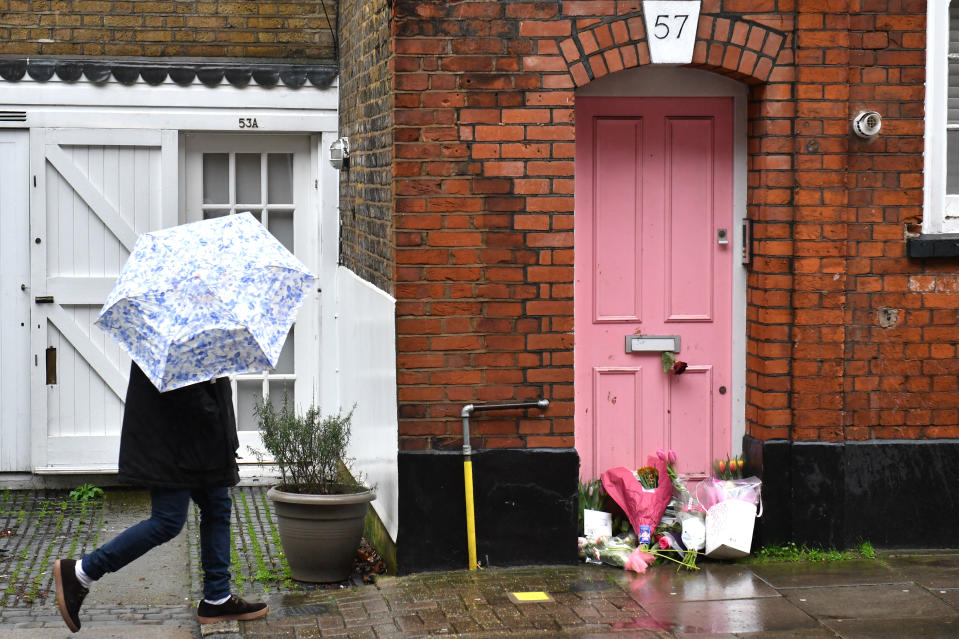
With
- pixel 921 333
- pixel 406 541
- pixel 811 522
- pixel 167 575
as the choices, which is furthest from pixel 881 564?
pixel 167 575

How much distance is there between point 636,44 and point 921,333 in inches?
87.6

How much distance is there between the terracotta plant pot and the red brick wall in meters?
0.49

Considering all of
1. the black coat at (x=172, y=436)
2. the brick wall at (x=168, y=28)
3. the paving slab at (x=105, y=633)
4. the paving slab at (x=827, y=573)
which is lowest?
the paving slab at (x=105, y=633)

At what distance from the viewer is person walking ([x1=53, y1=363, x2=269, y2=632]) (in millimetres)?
6020

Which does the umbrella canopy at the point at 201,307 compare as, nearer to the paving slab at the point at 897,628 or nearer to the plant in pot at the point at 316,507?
the plant in pot at the point at 316,507

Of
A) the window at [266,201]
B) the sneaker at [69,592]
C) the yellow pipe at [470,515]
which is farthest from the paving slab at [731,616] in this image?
the window at [266,201]

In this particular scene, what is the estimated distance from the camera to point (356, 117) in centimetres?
870

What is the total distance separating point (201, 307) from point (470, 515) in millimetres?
1995

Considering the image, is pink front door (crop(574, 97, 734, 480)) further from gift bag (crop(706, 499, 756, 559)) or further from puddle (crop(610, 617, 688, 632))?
puddle (crop(610, 617, 688, 632))

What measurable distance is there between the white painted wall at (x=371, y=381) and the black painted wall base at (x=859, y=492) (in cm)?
202

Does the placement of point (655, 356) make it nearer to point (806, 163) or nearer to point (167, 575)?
point (806, 163)

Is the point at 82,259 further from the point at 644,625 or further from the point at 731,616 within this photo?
the point at 731,616

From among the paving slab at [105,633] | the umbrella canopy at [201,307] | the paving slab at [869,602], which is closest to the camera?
the umbrella canopy at [201,307]

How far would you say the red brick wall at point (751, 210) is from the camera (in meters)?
6.97
